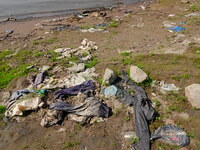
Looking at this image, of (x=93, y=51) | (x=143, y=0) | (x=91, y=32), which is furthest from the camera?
(x=143, y=0)

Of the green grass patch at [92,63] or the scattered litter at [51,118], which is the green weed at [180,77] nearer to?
the green grass patch at [92,63]

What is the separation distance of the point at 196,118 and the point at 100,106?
7.39 ft

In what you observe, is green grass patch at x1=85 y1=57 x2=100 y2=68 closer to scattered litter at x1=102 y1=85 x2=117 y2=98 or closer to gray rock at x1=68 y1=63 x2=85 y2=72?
gray rock at x1=68 y1=63 x2=85 y2=72

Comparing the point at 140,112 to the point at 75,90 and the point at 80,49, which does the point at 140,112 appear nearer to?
the point at 75,90

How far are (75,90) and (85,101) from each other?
72cm

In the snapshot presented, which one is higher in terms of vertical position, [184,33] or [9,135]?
[184,33]

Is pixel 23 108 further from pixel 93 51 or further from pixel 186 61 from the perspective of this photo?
→ pixel 186 61

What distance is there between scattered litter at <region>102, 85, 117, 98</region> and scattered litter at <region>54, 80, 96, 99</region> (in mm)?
381

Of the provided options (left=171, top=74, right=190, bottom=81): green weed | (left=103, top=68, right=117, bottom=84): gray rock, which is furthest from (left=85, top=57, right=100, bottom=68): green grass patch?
(left=171, top=74, right=190, bottom=81): green weed

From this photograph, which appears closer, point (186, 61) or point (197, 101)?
point (197, 101)

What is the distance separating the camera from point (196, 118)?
371cm

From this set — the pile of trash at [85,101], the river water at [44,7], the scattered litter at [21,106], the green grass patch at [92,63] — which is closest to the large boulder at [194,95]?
the pile of trash at [85,101]

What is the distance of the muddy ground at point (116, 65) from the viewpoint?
3572 mm

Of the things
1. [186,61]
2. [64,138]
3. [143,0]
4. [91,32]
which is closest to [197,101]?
[186,61]
